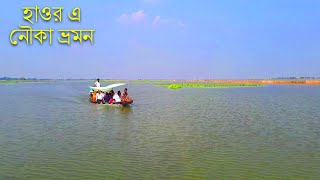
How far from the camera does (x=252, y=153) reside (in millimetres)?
12711

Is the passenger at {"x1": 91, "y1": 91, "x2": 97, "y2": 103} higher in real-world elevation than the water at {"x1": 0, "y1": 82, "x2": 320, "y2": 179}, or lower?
higher

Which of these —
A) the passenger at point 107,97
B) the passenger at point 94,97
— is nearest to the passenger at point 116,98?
the passenger at point 107,97

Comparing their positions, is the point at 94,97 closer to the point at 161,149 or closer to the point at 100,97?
the point at 100,97

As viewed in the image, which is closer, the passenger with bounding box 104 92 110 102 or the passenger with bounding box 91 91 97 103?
the passenger with bounding box 104 92 110 102

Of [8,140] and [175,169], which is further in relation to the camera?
[8,140]

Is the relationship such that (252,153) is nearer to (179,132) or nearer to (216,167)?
(216,167)

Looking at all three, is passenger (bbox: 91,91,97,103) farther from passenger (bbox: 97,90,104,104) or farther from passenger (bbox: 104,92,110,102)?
passenger (bbox: 104,92,110,102)

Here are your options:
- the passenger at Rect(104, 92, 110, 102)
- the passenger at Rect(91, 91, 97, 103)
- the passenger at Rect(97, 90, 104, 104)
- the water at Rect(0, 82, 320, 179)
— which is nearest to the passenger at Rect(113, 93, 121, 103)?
the passenger at Rect(104, 92, 110, 102)

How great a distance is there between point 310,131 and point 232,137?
4.03 m

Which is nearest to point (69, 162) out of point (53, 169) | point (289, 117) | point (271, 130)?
point (53, 169)

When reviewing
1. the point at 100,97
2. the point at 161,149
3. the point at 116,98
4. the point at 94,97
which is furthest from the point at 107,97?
the point at 161,149

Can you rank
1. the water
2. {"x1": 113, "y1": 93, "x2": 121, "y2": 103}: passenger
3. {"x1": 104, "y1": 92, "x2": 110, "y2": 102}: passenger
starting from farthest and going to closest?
{"x1": 104, "y1": 92, "x2": 110, "y2": 102}: passenger, {"x1": 113, "y1": 93, "x2": 121, "y2": 103}: passenger, the water

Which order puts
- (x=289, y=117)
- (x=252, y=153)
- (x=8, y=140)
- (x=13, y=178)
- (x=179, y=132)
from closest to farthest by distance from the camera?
(x=13, y=178) → (x=252, y=153) → (x=8, y=140) → (x=179, y=132) → (x=289, y=117)

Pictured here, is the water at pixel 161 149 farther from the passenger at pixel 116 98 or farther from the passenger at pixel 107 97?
the passenger at pixel 107 97
